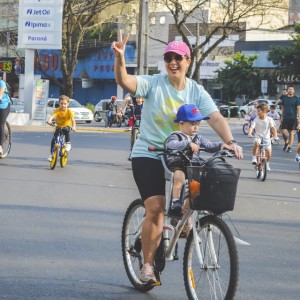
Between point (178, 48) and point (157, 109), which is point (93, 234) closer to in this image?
point (157, 109)

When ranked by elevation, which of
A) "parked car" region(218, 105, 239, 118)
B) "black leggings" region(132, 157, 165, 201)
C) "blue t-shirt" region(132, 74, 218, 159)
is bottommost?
"parked car" region(218, 105, 239, 118)

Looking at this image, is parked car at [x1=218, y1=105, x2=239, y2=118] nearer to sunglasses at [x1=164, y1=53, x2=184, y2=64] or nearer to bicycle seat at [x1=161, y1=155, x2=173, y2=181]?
sunglasses at [x1=164, y1=53, x2=184, y2=64]

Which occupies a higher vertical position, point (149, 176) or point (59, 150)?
point (149, 176)

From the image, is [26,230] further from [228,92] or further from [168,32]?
[168,32]

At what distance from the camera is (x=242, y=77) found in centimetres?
7688

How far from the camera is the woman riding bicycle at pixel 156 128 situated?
23.1 ft

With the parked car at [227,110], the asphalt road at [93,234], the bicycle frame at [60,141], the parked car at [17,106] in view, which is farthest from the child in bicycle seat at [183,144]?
the parked car at [227,110]

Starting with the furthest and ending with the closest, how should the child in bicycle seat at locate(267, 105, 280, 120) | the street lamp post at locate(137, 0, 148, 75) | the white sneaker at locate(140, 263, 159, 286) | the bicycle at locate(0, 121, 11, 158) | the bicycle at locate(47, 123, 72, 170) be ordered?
the street lamp post at locate(137, 0, 148, 75) → the child in bicycle seat at locate(267, 105, 280, 120) → the bicycle at locate(0, 121, 11, 158) → the bicycle at locate(47, 123, 72, 170) → the white sneaker at locate(140, 263, 159, 286)

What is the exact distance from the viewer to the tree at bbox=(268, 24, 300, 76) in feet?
235

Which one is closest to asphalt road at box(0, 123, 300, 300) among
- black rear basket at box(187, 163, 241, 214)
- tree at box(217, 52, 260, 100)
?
black rear basket at box(187, 163, 241, 214)

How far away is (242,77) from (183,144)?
70602 millimetres

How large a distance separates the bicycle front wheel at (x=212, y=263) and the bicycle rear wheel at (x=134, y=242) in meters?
0.79

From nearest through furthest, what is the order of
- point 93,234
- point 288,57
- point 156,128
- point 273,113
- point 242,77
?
point 156,128, point 93,234, point 273,113, point 288,57, point 242,77

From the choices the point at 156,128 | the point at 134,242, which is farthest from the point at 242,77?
the point at 156,128
